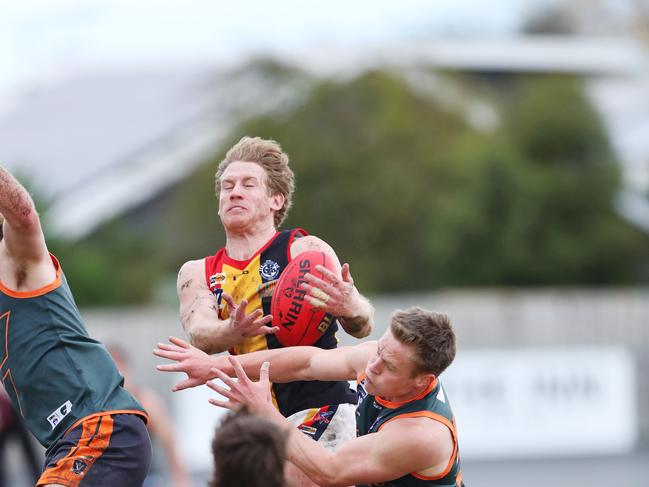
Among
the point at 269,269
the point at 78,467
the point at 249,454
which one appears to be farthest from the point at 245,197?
the point at 249,454

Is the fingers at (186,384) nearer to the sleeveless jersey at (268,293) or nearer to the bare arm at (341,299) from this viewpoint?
the sleeveless jersey at (268,293)

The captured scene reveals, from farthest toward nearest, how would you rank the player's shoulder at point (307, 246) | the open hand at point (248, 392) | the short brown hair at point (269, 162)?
the short brown hair at point (269, 162), the player's shoulder at point (307, 246), the open hand at point (248, 392)

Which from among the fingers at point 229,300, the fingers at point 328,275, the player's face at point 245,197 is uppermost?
the player's face at point 245,197

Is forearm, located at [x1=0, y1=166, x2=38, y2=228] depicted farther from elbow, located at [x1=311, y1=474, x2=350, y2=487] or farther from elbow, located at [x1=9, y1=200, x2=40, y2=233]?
elbow, located at [x1=311, y1=474, x2=350, y2=487]

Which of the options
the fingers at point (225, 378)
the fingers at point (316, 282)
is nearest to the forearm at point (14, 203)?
the fingers at point (225, 378)

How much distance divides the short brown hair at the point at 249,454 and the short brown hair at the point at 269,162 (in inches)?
85.5

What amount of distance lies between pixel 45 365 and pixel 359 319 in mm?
1530

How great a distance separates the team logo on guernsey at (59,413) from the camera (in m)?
5.28

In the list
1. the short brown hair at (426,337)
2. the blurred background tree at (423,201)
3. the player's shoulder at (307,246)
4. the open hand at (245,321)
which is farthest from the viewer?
the blurred background tree at (423,201)

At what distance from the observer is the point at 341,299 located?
5.52m

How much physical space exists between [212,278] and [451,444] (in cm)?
150

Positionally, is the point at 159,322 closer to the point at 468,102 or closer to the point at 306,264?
the point at 306,264

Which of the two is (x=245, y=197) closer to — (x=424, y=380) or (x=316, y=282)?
(x=316, y=282)

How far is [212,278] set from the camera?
5875mm
